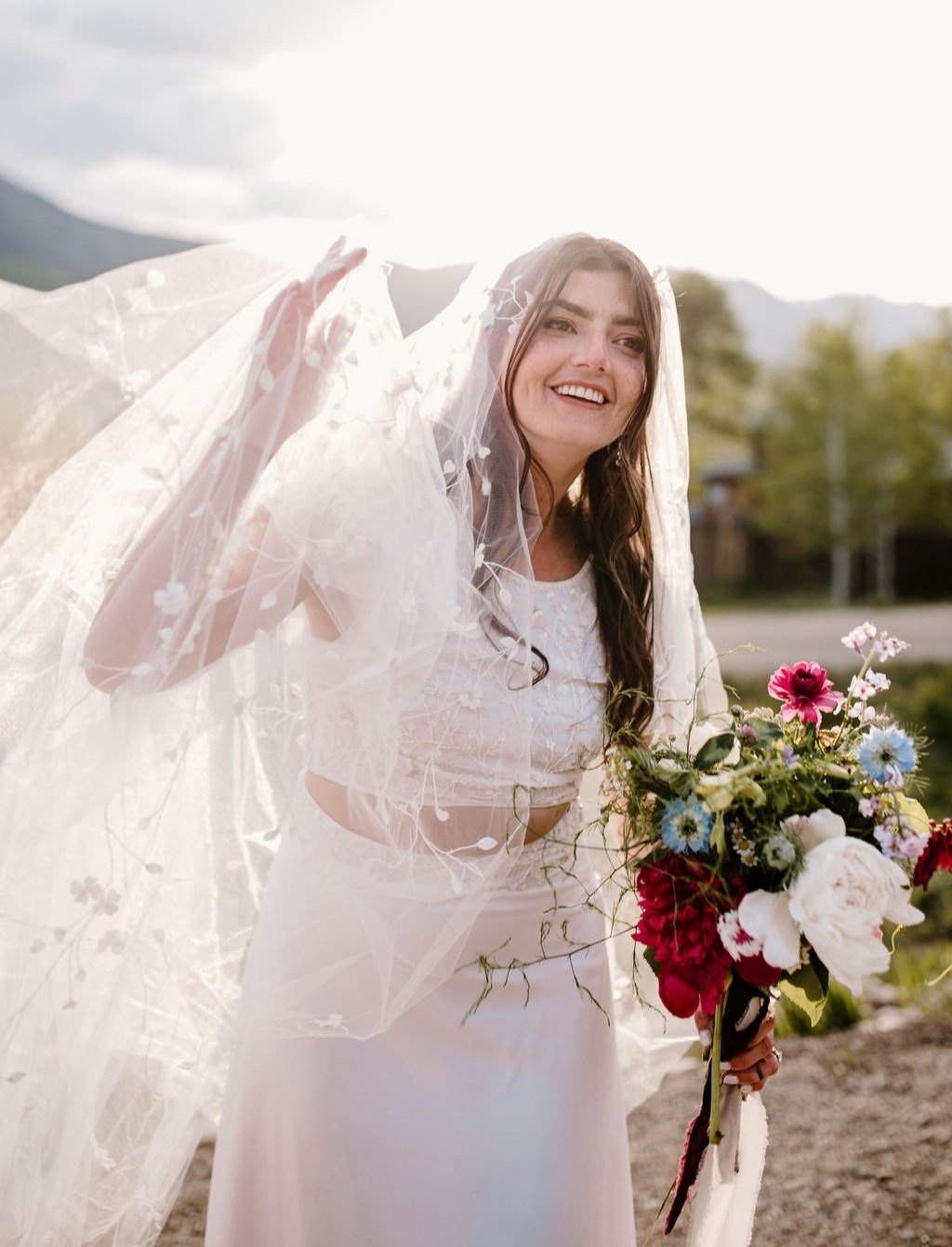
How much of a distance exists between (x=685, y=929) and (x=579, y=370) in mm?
1215

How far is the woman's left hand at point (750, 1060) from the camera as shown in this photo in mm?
2145

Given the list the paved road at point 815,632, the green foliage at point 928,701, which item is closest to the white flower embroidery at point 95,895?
the green foliage at point 928,701

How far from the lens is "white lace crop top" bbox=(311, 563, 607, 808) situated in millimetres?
2172

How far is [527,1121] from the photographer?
89.7 inches

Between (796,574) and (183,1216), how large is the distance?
1987cm

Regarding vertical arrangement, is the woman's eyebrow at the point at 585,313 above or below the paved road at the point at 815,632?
above

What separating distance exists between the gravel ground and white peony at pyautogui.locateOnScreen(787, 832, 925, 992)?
7.45ft

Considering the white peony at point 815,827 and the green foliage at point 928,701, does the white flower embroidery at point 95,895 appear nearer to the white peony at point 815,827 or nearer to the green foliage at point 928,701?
the white peony at point 815,827

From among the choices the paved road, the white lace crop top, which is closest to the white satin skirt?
the white lace crop top

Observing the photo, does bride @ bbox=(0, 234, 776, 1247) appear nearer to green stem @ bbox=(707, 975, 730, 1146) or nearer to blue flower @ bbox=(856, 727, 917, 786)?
green stem @ bbox=(707, 975, 730, 1146)

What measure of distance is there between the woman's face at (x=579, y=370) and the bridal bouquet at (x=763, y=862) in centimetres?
77

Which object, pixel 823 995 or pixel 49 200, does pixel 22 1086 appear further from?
pixel 49 200

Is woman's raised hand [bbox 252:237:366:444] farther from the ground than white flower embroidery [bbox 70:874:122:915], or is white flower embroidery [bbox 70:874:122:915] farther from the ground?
woman's raised hand [bbox 252:237:366:444]

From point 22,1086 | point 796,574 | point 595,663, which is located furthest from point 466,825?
point 796,574
